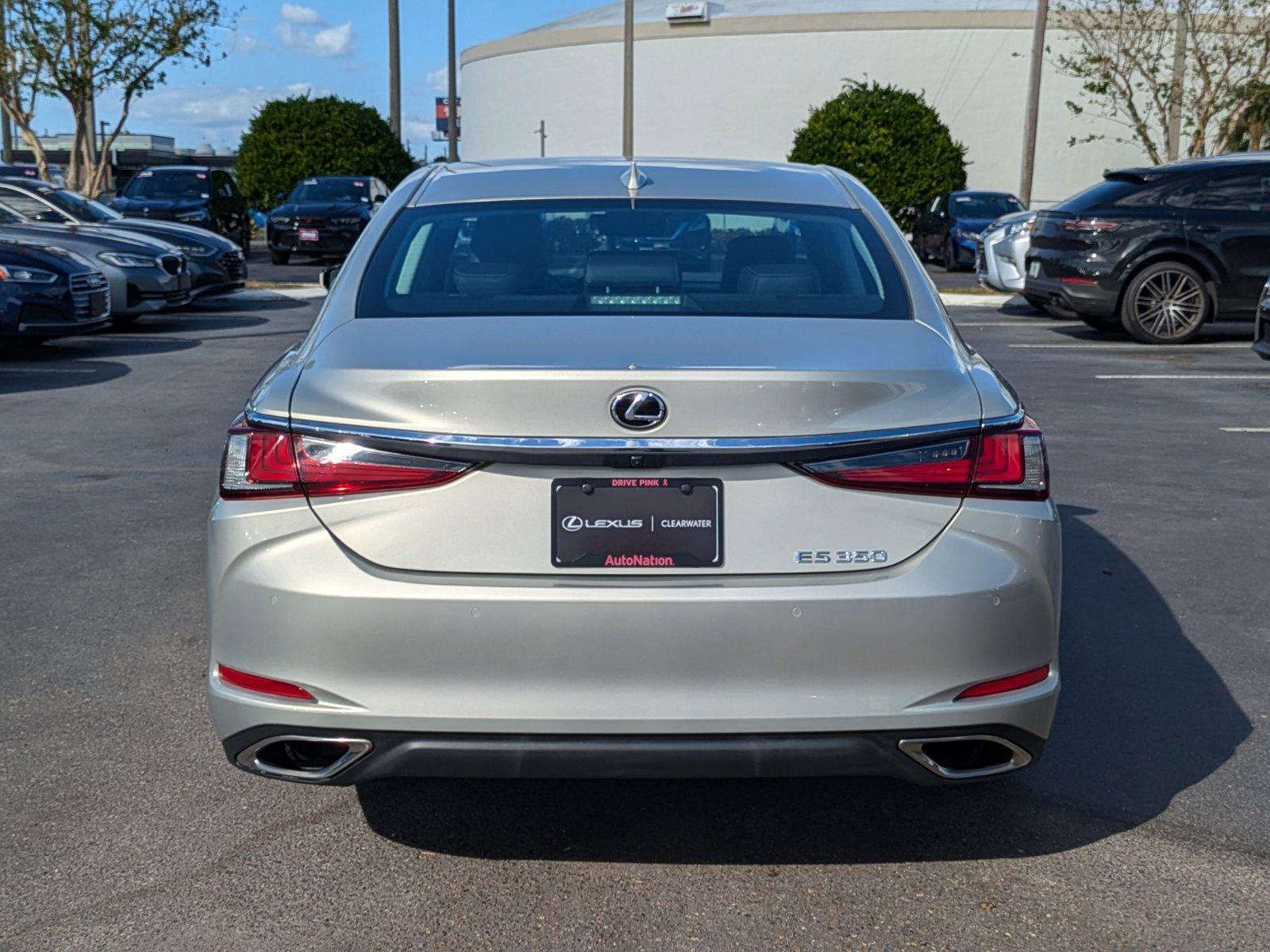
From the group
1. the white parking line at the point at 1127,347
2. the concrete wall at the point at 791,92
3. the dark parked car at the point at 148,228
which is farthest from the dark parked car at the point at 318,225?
the concrete wall at the point at 791,92

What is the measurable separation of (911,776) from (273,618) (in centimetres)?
133

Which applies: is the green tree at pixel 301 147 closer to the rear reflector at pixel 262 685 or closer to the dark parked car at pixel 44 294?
the dark parked car at pixel 44 294

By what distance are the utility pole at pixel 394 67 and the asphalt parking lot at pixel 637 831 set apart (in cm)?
3125

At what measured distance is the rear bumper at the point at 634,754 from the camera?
9.57 ft

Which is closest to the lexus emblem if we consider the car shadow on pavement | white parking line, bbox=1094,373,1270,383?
the car shadow on pavement

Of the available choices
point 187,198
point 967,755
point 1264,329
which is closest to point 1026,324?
point 1264,329

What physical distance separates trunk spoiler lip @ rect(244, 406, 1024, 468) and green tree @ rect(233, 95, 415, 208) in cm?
3510

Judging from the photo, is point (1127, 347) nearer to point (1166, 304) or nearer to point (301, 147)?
point (1166, 304)

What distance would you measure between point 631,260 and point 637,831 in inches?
55.1

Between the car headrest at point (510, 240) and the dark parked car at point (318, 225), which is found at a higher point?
the car headrest at point (510, 240)

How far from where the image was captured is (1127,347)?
47.9ft

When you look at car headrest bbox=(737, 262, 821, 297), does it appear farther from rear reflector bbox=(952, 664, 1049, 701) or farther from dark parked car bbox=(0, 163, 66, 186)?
dark parked car bbox=(0, 163, 66, 186)

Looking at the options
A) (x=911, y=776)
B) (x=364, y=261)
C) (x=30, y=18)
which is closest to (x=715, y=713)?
(x=911, y=776)

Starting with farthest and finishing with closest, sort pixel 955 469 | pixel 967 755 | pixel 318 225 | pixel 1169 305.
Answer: pixel 318 225 → pixel 1169 305 → pixel 967 755 → pixel 955 469
